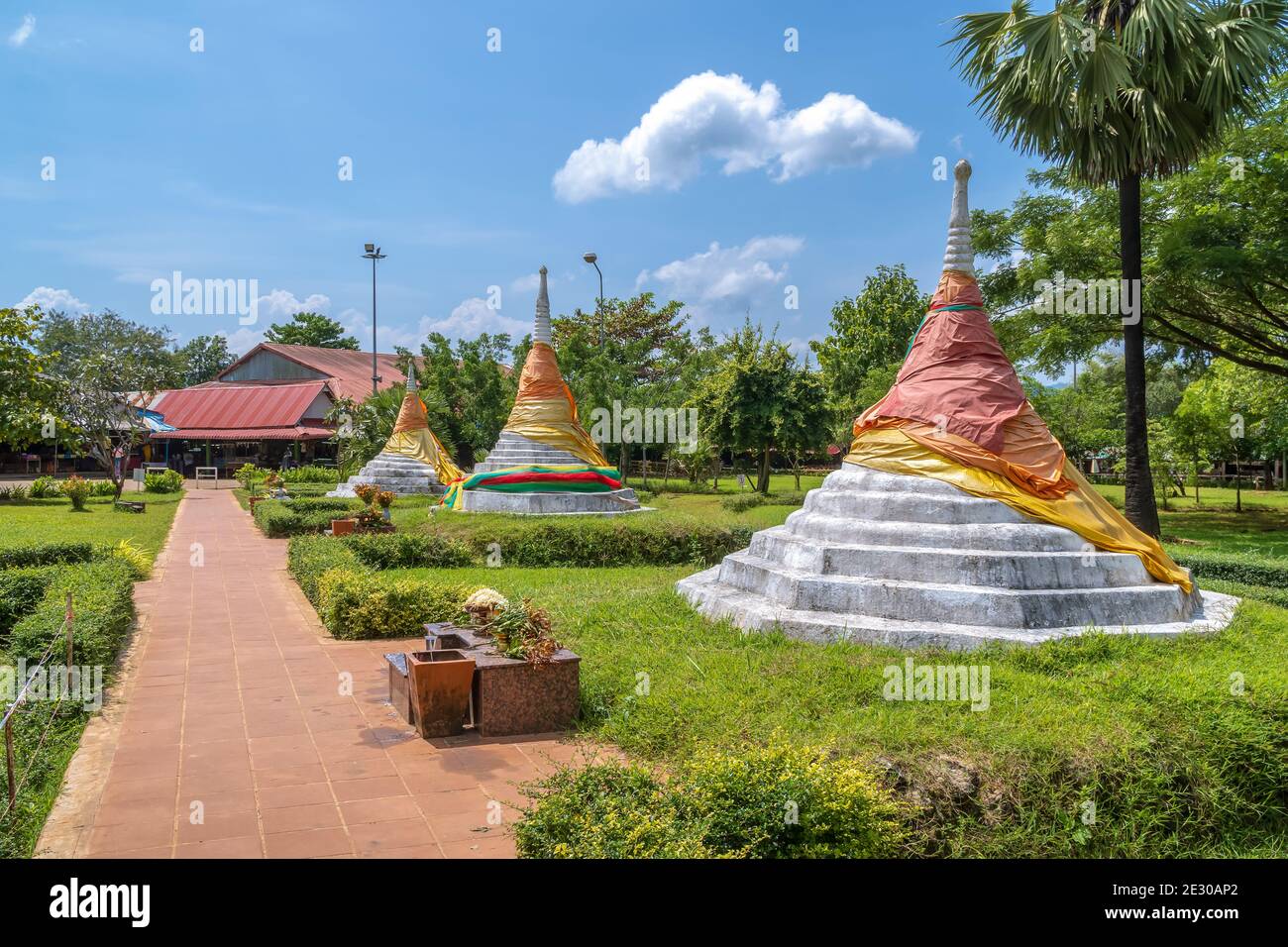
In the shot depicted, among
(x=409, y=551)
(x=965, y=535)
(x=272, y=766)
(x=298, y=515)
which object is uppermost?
(x=965, y=535)

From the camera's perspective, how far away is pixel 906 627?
7566mm

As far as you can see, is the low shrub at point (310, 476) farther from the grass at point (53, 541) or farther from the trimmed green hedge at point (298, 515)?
the trimmed green hedge at point (298, 515)

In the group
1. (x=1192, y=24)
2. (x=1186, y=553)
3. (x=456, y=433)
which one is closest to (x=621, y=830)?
(x=1186, y=553)

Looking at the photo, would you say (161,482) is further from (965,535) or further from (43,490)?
(965,535)

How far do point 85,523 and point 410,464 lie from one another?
31.5 ft

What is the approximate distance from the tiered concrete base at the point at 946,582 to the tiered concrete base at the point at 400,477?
20.5m

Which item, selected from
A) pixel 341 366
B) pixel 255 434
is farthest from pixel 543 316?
pixel 341 366

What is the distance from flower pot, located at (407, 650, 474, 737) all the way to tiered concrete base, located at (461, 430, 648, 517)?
42.2ft

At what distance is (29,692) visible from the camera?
6867 mm

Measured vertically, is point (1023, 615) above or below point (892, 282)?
below

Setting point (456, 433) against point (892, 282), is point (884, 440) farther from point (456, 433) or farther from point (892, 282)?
point (892, 282)
